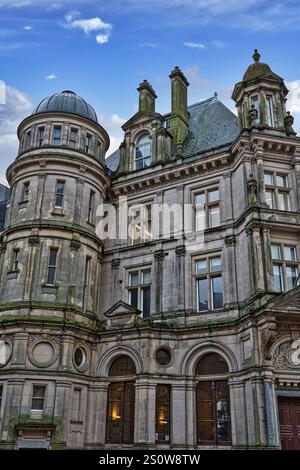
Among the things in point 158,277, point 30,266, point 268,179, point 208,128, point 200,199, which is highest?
point 208,128

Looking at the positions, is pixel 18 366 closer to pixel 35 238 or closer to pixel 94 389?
pixel 94 389

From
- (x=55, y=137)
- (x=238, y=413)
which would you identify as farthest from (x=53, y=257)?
(x=238, y=413)

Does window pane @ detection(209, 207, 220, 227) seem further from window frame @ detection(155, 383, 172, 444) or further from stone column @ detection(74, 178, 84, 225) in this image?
window frame @ detection(155, 383, 172, 444)

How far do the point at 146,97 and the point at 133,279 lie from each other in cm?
1230

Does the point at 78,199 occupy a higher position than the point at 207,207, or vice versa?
the point at 78,199

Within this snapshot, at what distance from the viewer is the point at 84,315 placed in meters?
21.3

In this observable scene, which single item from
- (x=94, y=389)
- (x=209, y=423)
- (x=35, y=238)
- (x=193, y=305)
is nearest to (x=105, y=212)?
(x=35, y=238)

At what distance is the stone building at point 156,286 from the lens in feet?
58.7

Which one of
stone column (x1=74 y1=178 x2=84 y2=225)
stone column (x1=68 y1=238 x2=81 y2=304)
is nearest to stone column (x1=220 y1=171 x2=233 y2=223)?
stone column (x1=74 y1=178 x2=84 y2=225)

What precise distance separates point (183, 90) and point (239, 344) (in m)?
17.5

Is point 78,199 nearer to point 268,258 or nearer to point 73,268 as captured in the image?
point 73,268

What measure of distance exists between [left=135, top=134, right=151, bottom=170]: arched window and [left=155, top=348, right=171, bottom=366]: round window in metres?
10.8

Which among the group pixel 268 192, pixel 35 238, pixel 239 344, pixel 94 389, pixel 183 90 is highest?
pixel 183 90

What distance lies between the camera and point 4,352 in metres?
19.6
